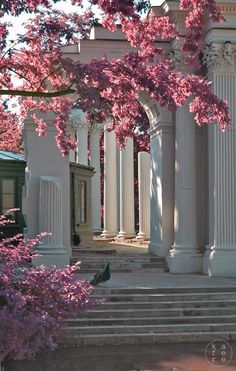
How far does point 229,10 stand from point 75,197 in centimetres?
869

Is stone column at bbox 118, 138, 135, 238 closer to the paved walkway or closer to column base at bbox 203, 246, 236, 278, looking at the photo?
the paved walkway

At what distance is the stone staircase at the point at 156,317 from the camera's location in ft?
34.1

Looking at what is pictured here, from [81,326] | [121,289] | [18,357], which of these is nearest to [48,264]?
[121,289]

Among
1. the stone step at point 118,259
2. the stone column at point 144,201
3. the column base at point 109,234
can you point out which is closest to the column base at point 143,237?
the stone column at point 144,201

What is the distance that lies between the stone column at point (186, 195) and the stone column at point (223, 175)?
28.3 inches

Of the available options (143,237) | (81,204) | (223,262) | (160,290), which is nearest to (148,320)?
(160,290)

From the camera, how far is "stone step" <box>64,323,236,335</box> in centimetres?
1063

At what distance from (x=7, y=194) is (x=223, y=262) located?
833 cm

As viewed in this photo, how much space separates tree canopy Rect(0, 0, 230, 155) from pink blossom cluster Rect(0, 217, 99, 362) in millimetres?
2390

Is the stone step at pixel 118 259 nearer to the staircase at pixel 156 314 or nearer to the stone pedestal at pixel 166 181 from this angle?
the stone pedestal at pixel 166 181

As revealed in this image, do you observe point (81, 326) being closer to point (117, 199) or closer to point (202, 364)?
point (202, 364)

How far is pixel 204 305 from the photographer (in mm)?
11867

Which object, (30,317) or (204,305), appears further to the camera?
(204,305)

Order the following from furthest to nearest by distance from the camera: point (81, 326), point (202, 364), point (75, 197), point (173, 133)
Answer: point (75, 197)
point (173, 133)
point (81, 326)
point (202, 364)
